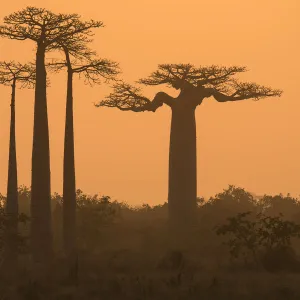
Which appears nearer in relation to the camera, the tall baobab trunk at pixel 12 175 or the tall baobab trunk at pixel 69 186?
the tall baobab trunk at pixel 12 175

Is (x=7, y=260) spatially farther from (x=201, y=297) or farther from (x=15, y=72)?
(x=201, y=297)

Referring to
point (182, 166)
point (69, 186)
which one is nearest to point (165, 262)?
point (69, 186)

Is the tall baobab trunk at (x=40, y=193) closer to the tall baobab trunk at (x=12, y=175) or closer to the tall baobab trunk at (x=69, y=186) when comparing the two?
the tall baobab trunk at (x=12, y=175)

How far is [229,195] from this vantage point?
2201 inches

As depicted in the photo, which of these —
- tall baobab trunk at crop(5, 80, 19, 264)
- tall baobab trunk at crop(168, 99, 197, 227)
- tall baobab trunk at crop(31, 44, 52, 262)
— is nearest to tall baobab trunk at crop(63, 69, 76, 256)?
tall baobab trunk at crop(31, 44, 52, 262)

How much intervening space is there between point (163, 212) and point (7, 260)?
817 inches

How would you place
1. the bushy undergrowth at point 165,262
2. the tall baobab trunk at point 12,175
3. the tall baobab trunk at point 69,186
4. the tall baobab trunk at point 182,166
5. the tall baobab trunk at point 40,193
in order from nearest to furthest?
1. the bushy undergrowth at point 165,262
2. the tall baobab trunk at point 40,193
3. the tall baobab trunk at point 12,175
4. the tall baobab trunk at point 69,186
5. the tall baobab trunk at point 182,166

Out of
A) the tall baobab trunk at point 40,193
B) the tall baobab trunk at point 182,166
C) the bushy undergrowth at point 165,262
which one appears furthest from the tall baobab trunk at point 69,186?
the tall baobab trunk at point 182,166

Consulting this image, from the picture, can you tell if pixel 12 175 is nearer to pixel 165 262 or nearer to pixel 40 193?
pixel 40 193

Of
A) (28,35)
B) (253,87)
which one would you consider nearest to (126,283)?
(28,35)

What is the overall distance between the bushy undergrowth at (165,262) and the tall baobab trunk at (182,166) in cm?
80

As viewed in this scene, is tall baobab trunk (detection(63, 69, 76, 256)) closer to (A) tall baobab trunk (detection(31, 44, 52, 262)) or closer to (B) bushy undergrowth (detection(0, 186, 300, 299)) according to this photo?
(B) bushy undergrowth (detection(0, 186, 300, 299))

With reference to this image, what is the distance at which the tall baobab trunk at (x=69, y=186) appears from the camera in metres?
38.7

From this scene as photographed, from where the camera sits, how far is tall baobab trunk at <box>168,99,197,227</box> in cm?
4541
